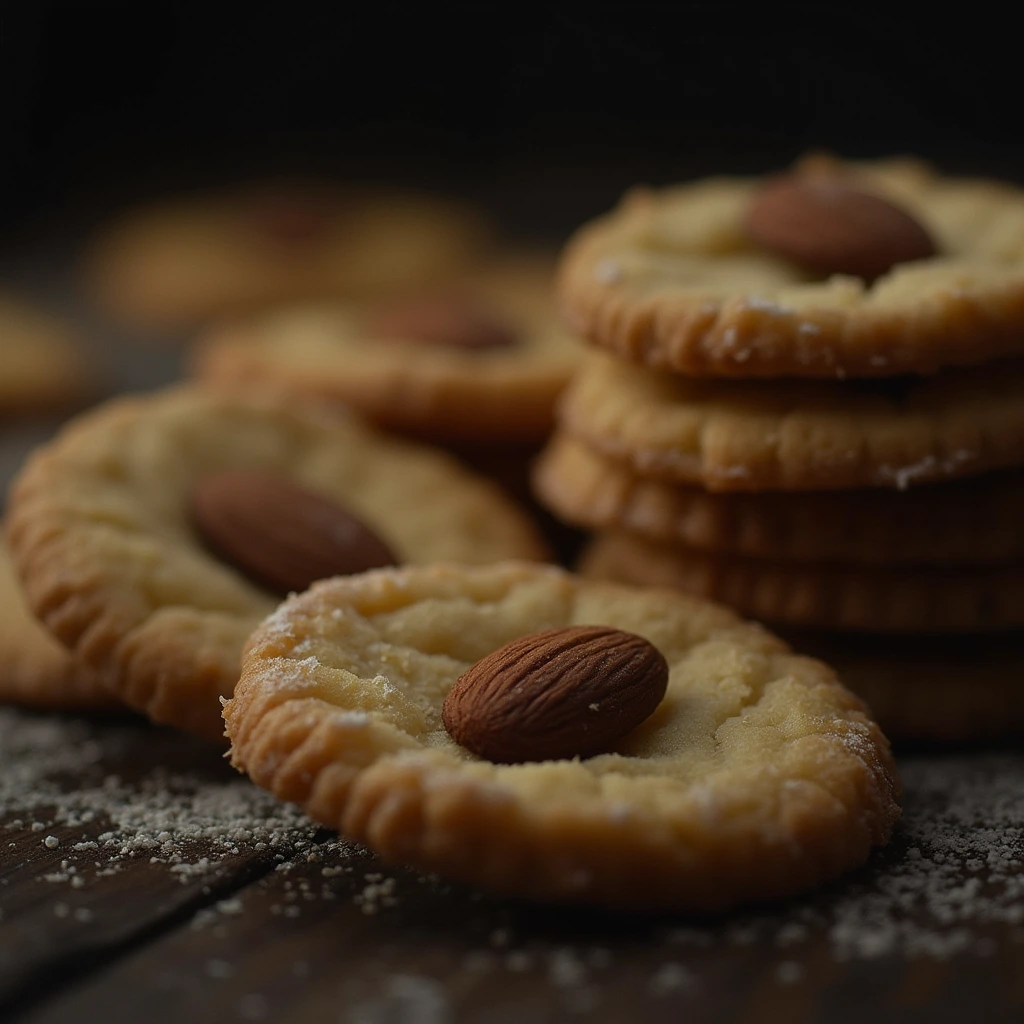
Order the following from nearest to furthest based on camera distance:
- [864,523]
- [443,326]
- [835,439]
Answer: [835,439]
[864,523]
[443,326]

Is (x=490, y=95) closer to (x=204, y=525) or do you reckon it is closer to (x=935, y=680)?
(x=204, y=525)

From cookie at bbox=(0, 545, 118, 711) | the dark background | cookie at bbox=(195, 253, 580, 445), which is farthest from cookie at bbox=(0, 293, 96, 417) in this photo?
cookie at bbox=(0, 545, 118, 711)

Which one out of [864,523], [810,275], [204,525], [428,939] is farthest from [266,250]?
[428,939]

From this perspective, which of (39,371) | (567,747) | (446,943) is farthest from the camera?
(39,371)

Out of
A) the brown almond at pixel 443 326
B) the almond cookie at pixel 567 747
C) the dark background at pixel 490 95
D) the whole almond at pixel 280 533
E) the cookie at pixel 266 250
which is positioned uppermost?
the dark background at pixel 490 95

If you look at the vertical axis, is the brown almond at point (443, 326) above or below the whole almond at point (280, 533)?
above

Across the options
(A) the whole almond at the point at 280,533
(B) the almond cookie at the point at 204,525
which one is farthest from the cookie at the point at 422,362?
(A) the whole almond at the point at 280,533

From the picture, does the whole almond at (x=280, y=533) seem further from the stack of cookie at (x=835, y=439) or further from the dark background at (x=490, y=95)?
the dark background at (x=490, y=95)
